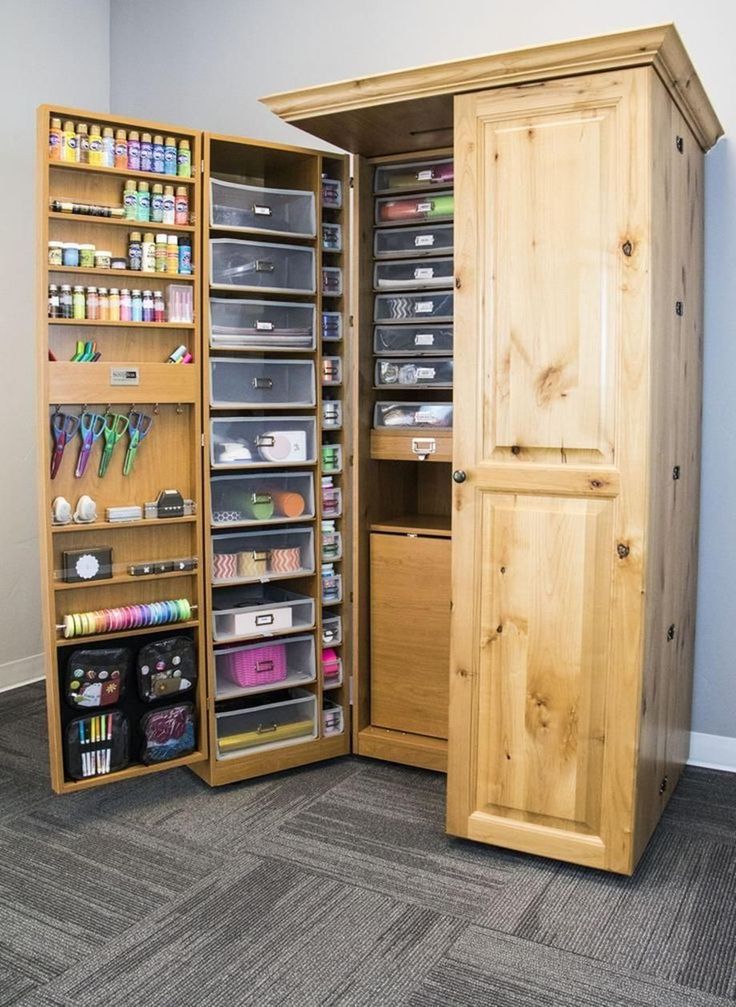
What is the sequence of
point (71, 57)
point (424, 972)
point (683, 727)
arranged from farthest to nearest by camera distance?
point (71, 57) → point (683, 727) → point (424, 972)

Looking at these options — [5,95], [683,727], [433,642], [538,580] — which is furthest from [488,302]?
[5,95]

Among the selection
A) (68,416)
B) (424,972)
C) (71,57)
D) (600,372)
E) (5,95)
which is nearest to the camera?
(424,972)

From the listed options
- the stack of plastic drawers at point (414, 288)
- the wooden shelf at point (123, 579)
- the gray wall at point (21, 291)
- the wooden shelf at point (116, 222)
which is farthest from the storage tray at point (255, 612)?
the gray wall at point (21, 291)

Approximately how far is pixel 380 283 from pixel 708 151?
1.13 m

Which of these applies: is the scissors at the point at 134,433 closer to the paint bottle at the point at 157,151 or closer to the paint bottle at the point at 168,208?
the paint bottle at the point at 168,208

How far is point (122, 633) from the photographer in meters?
3.02

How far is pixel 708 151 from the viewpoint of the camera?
3080mm

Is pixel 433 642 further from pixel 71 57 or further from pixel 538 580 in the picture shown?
pixel 71 57

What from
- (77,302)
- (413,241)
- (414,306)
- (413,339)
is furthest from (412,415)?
(77,302)

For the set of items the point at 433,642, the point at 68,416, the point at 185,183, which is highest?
the point at 185,183

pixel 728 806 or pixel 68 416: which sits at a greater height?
pixel 68 416

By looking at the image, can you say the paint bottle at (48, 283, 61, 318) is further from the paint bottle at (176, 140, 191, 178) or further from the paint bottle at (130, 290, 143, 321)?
the paint bottle at (176, 140, 191, 178)

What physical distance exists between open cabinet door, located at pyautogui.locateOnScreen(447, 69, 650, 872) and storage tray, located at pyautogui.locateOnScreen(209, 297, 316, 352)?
0.75 meters

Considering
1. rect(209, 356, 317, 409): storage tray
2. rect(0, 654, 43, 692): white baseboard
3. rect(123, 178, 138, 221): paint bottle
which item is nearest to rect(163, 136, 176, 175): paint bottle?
rect(123, 178, 138, 221): paint bottle
